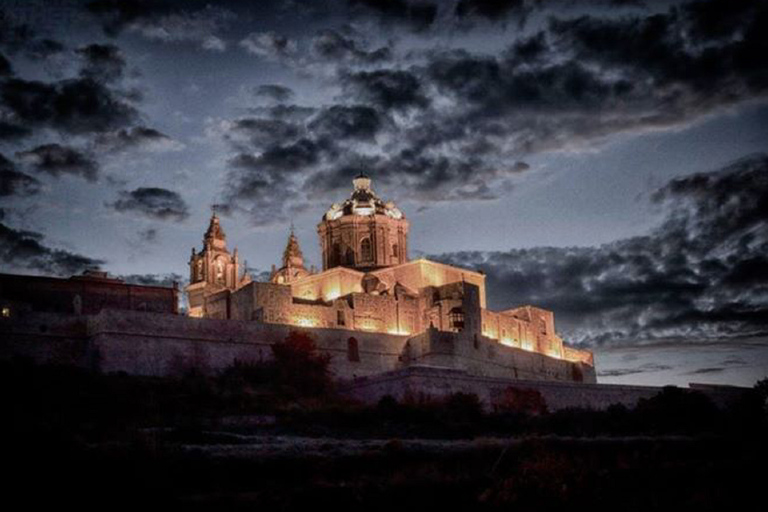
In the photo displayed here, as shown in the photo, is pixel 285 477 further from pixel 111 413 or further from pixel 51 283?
pixel 51 283

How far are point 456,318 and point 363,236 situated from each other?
451 inches

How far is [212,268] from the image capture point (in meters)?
63.2

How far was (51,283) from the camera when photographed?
46906mm

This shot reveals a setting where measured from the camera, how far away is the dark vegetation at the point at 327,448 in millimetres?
19047

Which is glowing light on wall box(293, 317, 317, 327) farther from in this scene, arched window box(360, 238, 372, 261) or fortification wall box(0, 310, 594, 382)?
arched window box(360, 238, 372, 261)

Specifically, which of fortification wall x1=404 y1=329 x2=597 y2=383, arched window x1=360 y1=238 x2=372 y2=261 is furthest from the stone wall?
arched window x1=360 y1=238 x2=372 y2=261

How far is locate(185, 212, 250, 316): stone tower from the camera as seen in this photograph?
6242 centimetres

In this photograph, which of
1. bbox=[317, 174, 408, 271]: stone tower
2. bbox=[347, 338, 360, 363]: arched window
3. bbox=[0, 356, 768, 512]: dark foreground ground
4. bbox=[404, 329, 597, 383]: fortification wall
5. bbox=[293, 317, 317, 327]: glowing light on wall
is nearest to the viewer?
bbox=[0, 356, 768, 512]: dark foreground ground

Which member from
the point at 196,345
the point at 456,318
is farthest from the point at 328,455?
the point at 456,318

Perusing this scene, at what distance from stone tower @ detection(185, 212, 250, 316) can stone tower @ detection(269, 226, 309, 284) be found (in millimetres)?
2663

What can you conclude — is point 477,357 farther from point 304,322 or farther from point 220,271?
point 220,271

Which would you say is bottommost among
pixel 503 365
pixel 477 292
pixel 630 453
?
pixel 630 453

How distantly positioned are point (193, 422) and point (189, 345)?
11870mm

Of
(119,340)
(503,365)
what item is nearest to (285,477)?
(119,340)
